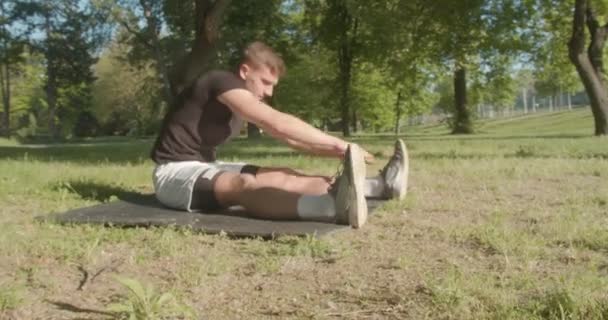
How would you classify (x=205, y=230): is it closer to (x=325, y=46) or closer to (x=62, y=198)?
(x=62, y=198)

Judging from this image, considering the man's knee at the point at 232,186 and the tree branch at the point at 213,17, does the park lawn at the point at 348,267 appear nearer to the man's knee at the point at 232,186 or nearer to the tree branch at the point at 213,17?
the man's knee at the point at 232,186

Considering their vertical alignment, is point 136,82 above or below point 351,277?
above

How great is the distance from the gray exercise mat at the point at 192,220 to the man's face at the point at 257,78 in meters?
1.02

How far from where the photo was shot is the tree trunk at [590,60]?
1762 cm

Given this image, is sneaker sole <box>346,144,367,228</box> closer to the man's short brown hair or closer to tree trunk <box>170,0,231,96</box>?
the man's short brown hair

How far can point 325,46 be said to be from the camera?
99.8ft

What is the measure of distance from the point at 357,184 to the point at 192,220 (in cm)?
140

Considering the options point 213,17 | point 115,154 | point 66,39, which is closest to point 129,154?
point 115,154

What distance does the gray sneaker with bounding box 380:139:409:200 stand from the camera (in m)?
4.91

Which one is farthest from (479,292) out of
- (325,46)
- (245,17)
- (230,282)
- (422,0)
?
(325,46)

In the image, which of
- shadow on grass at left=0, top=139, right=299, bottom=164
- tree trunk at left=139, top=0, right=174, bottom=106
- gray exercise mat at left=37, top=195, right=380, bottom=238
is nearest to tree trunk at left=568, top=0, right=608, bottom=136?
shadow on grass at left=0, top=139, right=299, bottom=164

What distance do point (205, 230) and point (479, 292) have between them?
2.19m

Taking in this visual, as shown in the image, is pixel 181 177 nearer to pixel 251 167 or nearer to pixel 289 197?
pixel 251 167

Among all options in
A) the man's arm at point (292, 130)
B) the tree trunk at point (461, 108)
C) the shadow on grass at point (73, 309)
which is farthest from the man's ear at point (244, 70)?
the tree trunk at point (461, 108)
